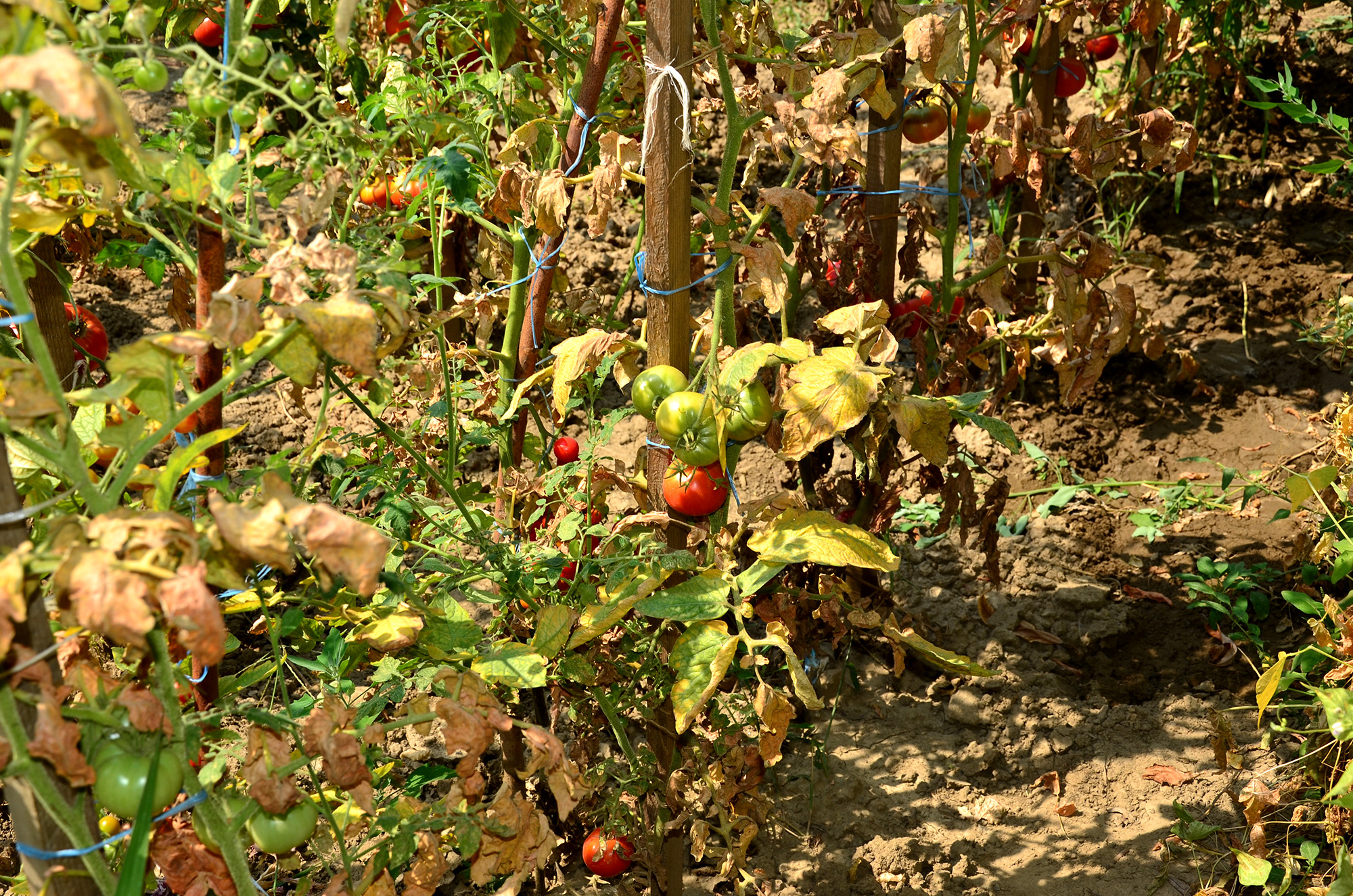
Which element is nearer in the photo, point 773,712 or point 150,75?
point 150,75

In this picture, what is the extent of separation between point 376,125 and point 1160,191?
2.77 m

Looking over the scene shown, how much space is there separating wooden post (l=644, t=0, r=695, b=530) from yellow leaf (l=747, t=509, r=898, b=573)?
0.68ft

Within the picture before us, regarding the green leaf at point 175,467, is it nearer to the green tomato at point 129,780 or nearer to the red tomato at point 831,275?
the green tomato at point 129,780

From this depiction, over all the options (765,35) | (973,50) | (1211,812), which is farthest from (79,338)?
(1211,812)

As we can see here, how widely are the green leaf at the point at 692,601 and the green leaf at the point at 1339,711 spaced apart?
823 mm

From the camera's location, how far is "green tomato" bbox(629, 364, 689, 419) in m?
1.50

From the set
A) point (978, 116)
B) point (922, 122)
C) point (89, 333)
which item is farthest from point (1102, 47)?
point (89, 333)

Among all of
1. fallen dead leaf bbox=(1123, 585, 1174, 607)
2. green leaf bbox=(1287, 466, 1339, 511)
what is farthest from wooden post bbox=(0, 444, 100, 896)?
fallen dead leaf bbox=(1123, 585, 1174, 607)

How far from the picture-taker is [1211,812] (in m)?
2.01

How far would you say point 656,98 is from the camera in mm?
1410

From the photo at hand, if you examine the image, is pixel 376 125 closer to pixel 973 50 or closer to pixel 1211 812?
pixel 973 50

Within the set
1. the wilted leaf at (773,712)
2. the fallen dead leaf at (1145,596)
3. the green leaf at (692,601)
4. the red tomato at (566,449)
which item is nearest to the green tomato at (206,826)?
the green leaf at (692,601)

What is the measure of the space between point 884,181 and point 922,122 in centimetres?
17

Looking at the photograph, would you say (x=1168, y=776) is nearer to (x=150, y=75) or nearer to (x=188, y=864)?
(x=188, y=864)
